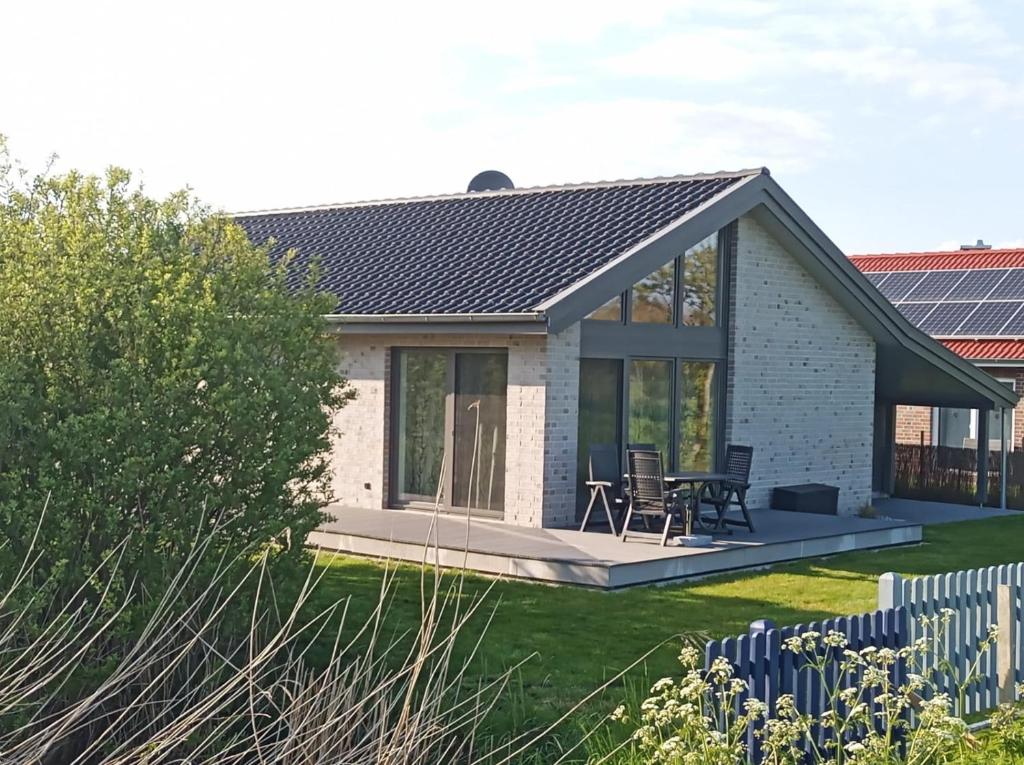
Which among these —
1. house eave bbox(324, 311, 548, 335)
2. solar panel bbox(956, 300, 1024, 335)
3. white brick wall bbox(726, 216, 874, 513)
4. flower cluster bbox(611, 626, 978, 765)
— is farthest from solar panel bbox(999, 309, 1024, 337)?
flower cluster bbox(611, 626, 978, 765)

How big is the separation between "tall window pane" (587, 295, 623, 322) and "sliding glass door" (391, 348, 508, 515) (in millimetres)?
1288

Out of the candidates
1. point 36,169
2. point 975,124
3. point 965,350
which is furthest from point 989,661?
point 965,350

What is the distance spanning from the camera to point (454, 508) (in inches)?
634

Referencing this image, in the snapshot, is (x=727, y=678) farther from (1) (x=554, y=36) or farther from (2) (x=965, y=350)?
(2) (x=965, y=350)

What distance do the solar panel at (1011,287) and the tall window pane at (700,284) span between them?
11.8m

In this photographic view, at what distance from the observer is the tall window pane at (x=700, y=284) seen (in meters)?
16.9

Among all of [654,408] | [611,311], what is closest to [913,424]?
[654,408]

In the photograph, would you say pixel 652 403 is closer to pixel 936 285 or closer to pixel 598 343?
pixel 598 343

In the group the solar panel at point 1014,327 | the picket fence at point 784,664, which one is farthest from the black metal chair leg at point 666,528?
the solar panel at point 1014,327

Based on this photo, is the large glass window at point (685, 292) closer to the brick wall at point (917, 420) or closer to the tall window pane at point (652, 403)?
the tall window pane at point (652, 403)

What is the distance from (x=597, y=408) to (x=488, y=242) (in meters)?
3.29

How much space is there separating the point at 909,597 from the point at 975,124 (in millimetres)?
9826

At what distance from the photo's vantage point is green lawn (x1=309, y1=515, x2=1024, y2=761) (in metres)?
9.00

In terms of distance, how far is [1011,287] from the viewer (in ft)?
89.4
